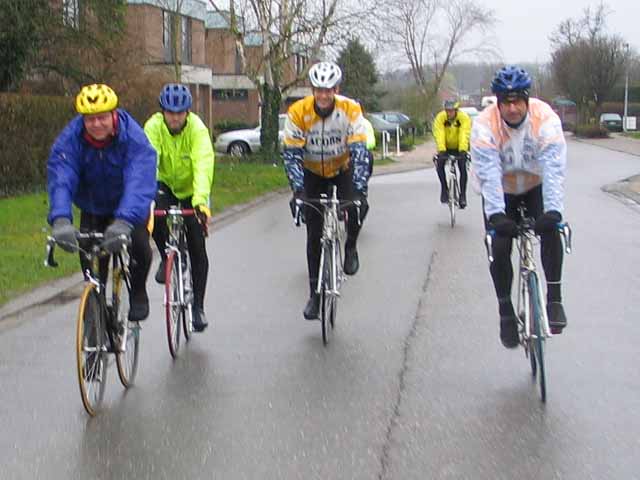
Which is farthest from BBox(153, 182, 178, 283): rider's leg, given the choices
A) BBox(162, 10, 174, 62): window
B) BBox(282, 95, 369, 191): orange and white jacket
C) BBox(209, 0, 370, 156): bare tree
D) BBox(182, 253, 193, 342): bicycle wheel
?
BBox(162, 10, 174, 62): window

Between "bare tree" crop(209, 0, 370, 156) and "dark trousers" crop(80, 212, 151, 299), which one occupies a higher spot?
"bare tree" crop(209, 0, 370, 156)

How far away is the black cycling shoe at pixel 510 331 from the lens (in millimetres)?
6520

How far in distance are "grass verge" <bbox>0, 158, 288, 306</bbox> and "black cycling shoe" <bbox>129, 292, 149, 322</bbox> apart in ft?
2.30

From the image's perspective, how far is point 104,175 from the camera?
6.20 m

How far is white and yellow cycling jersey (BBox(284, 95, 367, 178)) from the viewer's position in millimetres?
7699

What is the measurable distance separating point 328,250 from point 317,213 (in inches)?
14.0

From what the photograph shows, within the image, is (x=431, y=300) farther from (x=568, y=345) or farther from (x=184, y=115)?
(x=184, y=115)

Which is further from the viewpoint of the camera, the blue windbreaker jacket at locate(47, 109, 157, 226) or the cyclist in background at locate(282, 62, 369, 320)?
the cyclist in background at locate(282, 62, 369, 320)

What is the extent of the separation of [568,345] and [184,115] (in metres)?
3.14

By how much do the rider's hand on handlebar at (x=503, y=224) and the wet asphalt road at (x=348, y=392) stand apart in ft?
3.14

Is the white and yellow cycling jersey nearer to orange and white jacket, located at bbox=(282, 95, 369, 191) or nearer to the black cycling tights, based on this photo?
orange and white jacket, located at bbox=(282, 95, 369, 191)

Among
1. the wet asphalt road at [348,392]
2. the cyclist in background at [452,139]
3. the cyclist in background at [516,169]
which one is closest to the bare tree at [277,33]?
the cyclist in background at [452,139]

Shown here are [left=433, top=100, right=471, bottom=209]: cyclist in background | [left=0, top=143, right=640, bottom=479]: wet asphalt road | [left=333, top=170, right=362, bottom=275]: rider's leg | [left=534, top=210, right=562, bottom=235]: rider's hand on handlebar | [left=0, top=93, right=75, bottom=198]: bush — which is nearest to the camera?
[left=0, top=143, right=640, bottom=479]: wet asphalt road

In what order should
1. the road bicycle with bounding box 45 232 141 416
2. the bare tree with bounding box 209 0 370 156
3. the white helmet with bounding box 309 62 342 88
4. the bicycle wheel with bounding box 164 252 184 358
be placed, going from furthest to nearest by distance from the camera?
the bare tree with bounding box 209 0 370 156 → the white helmet with bounding box 309 62 342 88 → the bicycle wheel with bounding box 164 252 184 358 → the road bicycle with bounding box 45 232 141 416
